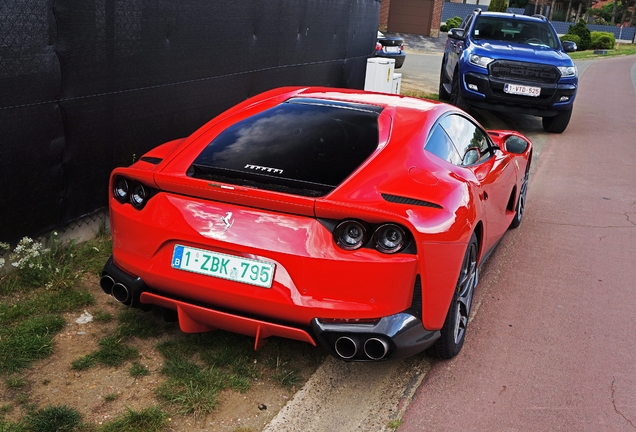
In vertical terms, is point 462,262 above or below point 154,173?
below

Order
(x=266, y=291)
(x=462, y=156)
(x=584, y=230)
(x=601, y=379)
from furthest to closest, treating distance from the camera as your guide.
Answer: (x=584, y=230) < (x=462, y=156) < (x=601, y=379) < (x=266, y=291)

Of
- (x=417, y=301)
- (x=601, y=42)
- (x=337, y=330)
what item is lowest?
(x=601, y=42)

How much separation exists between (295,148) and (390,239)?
85 cm

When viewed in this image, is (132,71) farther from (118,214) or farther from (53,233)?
(118,214)

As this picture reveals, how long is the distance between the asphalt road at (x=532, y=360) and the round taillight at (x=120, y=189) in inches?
54.0

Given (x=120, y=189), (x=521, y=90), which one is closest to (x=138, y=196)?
(x=120, y=189)

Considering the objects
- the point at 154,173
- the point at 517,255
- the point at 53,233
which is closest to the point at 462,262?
the point at 154,173

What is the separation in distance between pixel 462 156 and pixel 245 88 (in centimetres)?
359

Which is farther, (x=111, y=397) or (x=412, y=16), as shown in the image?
(x=412, y=16)

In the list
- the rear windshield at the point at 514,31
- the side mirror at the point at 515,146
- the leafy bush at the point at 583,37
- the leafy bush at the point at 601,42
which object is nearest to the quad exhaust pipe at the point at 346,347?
the side mirror at the point at 515,146

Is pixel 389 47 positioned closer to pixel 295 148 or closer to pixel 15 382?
pixel 295 148

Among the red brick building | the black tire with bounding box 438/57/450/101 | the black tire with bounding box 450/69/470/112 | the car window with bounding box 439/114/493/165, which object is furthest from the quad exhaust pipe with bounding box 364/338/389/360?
the red brick building

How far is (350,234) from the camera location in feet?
10.9

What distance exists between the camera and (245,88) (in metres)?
7.48
